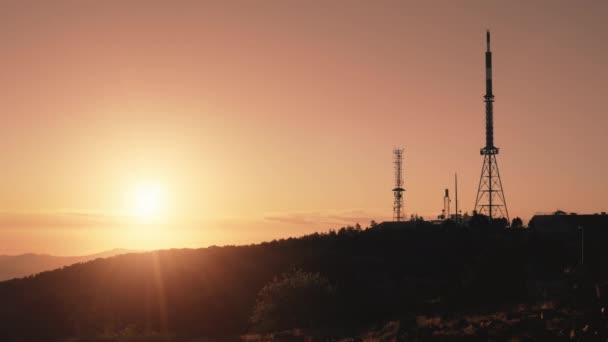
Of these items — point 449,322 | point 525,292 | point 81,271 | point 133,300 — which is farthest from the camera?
point 81,271

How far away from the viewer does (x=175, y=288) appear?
9162 cm

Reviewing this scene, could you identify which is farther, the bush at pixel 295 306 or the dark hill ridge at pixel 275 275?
the dark hill ridge at pixel 275 275

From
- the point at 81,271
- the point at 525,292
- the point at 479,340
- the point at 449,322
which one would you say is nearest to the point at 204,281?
the point at 81,271

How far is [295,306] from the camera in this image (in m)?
64.1

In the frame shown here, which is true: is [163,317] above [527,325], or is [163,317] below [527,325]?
below

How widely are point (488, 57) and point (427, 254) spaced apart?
32458 mm

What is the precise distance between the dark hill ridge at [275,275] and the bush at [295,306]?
1.91 meters

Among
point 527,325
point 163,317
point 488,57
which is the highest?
point 488,57

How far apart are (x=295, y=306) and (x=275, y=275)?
29276mm

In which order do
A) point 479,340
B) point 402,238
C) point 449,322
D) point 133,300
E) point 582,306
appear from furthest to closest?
point 402,238 → point 133,300 → point 449,322 → point 582,306 → point 479,340

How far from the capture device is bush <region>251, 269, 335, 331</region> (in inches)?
2459

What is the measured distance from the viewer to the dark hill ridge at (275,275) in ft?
218

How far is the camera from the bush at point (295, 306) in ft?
205

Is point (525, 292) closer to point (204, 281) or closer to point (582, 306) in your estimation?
point (582, 306)
